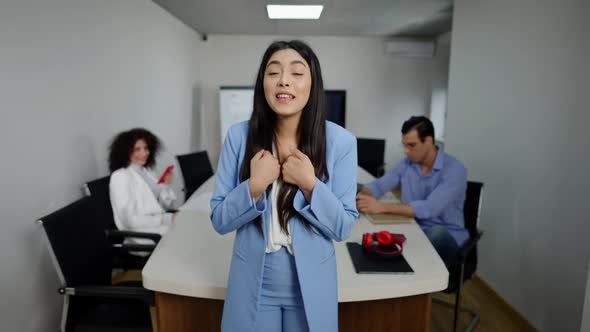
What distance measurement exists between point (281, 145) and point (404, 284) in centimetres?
63

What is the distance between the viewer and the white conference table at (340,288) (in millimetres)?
1173

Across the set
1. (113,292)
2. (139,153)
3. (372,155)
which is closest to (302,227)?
(113,292)

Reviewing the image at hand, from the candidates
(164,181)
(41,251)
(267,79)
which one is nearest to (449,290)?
(267,79)

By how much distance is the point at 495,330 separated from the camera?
7.48ft

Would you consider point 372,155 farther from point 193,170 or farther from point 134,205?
point 134,205

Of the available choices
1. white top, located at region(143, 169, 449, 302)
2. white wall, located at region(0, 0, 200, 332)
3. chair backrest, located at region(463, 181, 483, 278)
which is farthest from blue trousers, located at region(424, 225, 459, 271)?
white wall, located at region(0, 0, 200, 332)

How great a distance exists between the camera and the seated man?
191cm

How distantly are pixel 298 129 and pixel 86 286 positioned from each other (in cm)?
112

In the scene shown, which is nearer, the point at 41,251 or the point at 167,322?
the point at 167,322

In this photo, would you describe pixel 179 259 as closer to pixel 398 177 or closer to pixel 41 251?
pixel 41 251

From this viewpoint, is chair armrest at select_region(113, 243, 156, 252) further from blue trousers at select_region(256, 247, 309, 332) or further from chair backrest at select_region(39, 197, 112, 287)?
blue trousers at select_region(256, 247, 309, 332)

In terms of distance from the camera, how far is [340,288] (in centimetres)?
115

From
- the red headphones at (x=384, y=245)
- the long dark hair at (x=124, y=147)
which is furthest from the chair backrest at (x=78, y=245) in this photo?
the red headphones at (x=384, y=245)

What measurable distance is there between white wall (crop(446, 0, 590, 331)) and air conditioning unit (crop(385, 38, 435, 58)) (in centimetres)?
260
